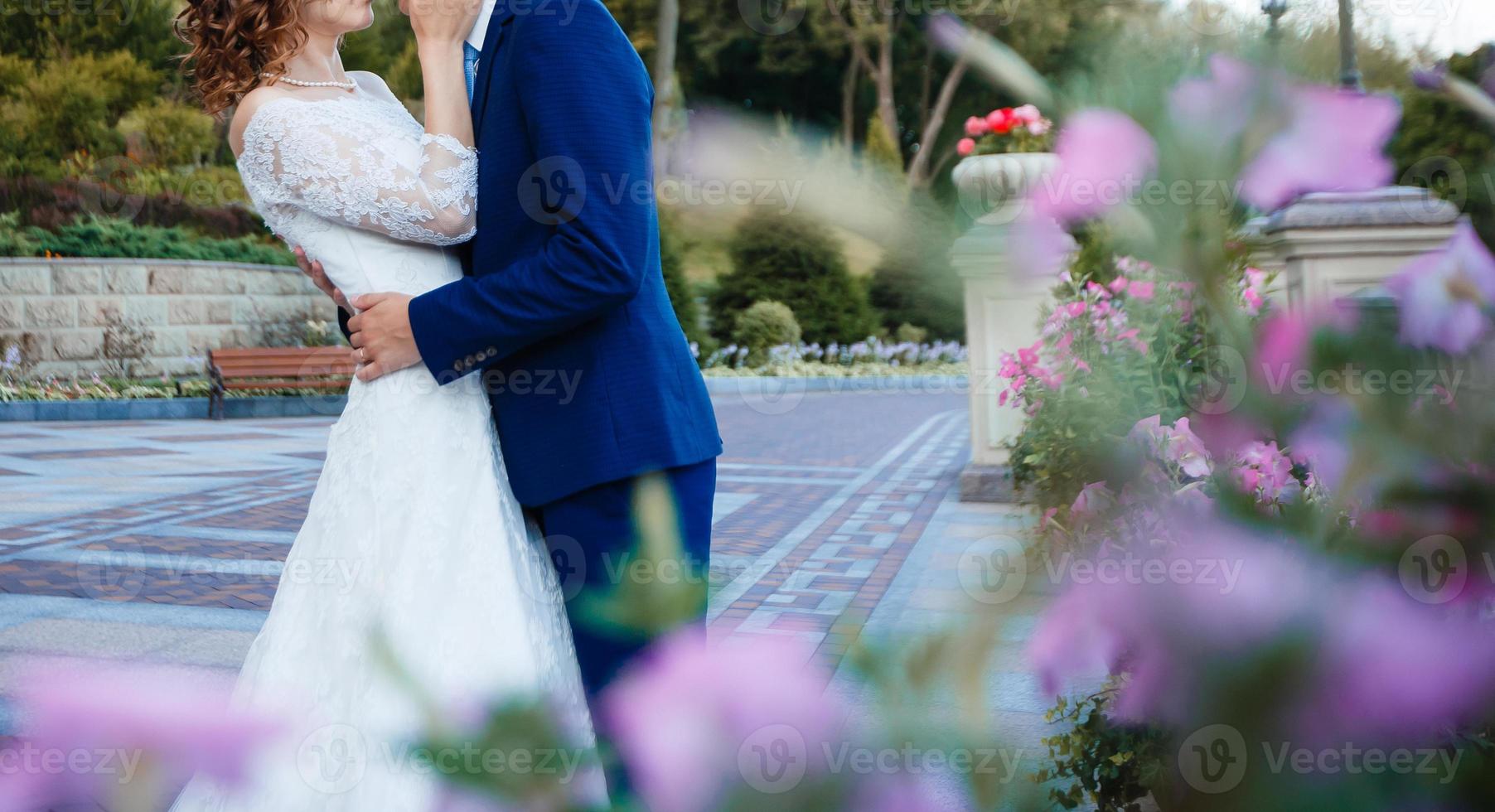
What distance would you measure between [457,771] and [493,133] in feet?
4.30

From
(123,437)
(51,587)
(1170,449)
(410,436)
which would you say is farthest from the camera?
(123,437)

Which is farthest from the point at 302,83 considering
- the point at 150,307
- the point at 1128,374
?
the point at 150,307

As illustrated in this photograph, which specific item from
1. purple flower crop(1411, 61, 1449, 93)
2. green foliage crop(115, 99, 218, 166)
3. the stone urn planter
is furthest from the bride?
green foliage crop(115, 99, 218, 166)

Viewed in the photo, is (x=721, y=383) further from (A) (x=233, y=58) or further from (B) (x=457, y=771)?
(B) (x=457, y=771)

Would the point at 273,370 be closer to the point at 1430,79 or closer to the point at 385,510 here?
the point at 385,510

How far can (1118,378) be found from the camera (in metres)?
0.50

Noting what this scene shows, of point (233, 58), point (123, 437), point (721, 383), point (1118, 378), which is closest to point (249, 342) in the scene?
point (123, 437)

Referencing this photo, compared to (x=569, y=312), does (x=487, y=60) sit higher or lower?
higher

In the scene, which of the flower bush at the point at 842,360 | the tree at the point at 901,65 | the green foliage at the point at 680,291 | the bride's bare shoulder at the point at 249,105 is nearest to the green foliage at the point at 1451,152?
the bride's bare shoulder at the point at 249,105

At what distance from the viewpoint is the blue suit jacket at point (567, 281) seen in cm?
146

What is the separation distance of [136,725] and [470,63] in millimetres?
1423

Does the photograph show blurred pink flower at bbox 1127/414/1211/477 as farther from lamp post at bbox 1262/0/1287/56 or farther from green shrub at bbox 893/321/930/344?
green shrub at bbox 893/321/930/344

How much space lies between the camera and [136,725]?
1.21 ft

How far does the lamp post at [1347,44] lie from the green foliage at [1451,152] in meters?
0.02
